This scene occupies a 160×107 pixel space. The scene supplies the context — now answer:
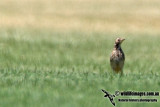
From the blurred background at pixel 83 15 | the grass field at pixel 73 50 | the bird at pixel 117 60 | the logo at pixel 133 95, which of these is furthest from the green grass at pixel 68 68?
the blurred background at pixel 83 15

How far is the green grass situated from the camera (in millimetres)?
13094

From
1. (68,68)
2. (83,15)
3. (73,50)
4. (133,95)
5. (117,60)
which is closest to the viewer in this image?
(133,95)

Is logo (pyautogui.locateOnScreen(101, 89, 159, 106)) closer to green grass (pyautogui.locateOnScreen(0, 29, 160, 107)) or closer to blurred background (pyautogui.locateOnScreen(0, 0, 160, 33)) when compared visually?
green grass (pyautogui.locateOnScreen(0, 29, 160, 107))

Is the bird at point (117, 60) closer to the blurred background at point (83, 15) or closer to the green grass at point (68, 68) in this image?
the green grass at point (68, 68)

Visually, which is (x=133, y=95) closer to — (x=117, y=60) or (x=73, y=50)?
(x=117, y=60)

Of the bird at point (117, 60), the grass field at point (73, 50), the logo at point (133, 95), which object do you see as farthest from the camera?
the bird at point (117, 60)

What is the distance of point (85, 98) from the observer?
12961 mm

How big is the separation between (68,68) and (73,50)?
25.7 ft

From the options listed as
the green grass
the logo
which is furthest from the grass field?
the logo

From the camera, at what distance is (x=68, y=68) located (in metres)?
22.1

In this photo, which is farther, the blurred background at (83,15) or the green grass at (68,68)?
the blurred background at (83,15)

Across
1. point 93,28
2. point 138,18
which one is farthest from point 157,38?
point 138,18

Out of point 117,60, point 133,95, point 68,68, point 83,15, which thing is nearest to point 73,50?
point 68,68

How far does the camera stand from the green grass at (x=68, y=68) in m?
13.1
